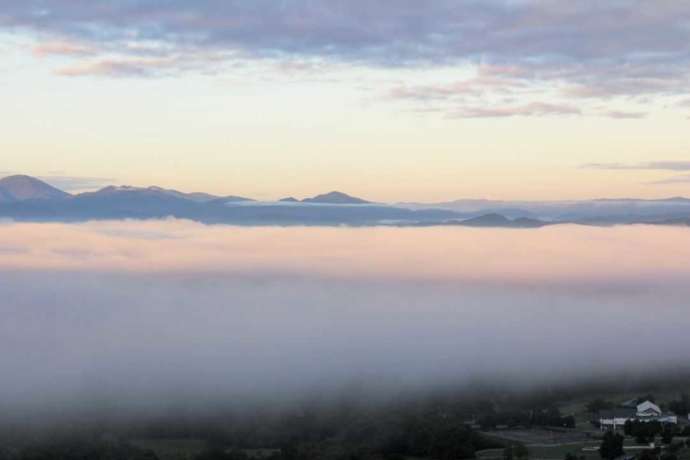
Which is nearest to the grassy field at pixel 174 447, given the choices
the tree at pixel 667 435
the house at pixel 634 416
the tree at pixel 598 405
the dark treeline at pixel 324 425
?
the dark treeline at pixel 324 425

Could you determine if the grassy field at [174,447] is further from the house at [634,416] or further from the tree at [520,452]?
the house at [634,416]

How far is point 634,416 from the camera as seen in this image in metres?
44.6

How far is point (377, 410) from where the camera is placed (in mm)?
50875

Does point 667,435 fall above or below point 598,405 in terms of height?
above

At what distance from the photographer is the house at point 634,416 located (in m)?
43.3

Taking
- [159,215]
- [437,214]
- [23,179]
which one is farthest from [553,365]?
[23,179]

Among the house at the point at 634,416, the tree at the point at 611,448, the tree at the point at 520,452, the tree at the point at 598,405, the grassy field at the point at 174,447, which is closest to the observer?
the tree at the point at 611,448

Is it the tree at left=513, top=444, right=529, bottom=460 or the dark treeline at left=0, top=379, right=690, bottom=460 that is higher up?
the tree at left=513, top=444, right=529, bottom=460

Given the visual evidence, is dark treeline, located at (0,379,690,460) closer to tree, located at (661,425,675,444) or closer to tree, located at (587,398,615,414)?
tree, located at (587,398,615,414)

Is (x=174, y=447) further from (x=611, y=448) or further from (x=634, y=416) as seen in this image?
(x=634, y=416)

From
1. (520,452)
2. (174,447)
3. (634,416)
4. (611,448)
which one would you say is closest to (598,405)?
(634,416)

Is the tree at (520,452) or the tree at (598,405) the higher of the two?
the tree at (520,452)

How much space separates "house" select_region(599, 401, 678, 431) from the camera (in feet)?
142

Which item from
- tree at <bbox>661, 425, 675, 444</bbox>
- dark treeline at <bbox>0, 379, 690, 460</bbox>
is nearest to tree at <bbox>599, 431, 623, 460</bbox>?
tree at <bbox>661, 425, 675, 444</bbox>
